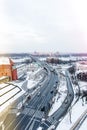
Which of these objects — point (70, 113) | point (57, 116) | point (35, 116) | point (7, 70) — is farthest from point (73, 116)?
point (7, 70)

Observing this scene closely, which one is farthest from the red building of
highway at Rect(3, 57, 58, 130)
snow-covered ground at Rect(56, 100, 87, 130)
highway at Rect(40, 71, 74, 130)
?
snow-covered ground at Rect(56, 100, 87, 130)

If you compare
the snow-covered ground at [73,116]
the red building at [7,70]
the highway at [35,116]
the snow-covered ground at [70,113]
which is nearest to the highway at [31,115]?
the highway at [35,116]

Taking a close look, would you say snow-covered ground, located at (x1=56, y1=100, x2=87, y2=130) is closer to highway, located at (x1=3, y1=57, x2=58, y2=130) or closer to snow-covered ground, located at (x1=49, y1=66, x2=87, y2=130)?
snow-covered ground, located at (x1=49, y1=66, x2=87, y2=130)

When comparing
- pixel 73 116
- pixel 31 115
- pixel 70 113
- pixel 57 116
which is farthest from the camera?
pixel 73 116

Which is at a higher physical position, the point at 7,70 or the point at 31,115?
the point at 7,70

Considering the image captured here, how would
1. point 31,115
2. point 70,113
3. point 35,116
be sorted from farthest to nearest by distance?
point 70,113
point 31,115
point 35,116

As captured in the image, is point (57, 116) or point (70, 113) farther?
point (57, 116)

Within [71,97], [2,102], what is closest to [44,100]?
[71,97]

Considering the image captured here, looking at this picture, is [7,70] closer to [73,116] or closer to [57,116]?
[57,116]

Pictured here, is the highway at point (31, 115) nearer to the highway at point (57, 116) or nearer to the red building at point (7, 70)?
the highway at point (57, 116)

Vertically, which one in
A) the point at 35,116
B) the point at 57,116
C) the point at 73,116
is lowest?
the point at 73,116

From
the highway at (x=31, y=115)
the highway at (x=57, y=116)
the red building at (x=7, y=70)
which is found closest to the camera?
the highway at (x=31, y=115)
